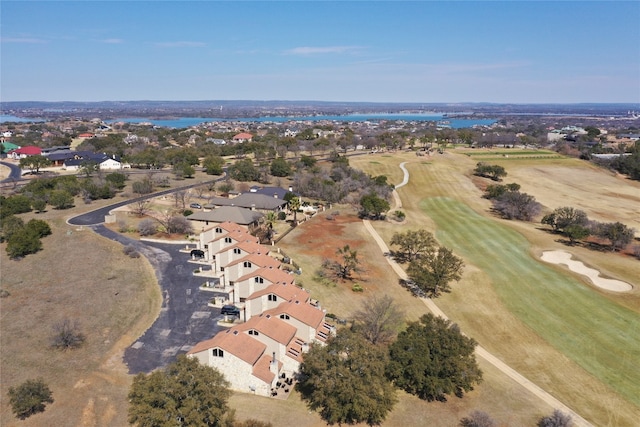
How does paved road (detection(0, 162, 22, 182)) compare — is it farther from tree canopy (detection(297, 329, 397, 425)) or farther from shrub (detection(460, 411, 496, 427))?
shrub (detection(460, 411, 496, 427))

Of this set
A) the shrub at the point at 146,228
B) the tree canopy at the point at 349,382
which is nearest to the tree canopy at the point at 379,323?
the tree canopy at the point at 349,382

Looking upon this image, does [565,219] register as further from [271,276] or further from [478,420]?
[271,276]

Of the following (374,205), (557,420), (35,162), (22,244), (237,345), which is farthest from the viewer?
(35,162)

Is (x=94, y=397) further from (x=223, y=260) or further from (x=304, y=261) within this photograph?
(x=304, y=261)

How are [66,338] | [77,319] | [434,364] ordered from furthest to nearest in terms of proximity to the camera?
[77,319] < [66,338] < [434,364]

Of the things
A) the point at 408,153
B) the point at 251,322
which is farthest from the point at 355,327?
the point at 408,153

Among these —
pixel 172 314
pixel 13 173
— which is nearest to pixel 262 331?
pixel 172 314
